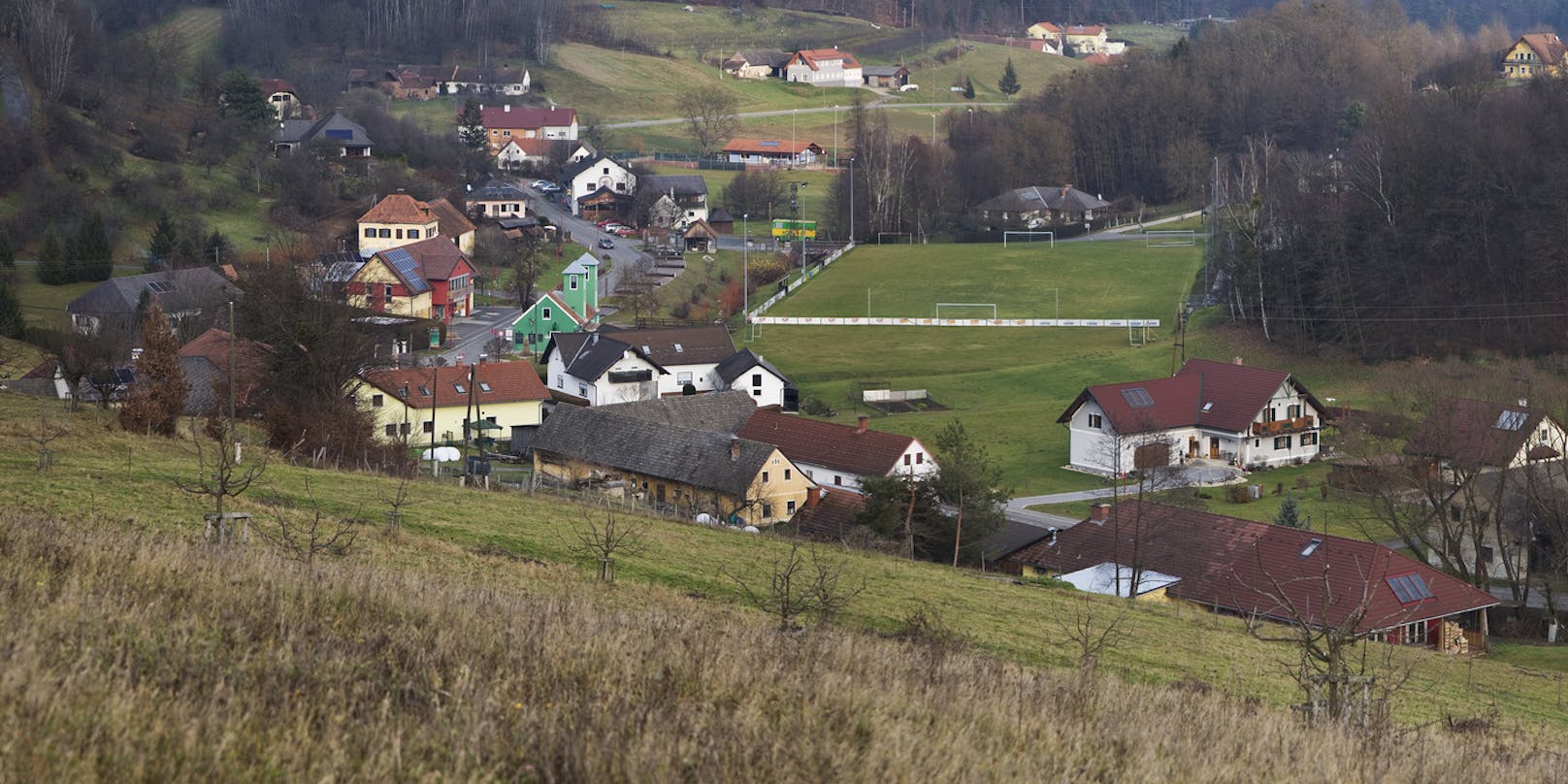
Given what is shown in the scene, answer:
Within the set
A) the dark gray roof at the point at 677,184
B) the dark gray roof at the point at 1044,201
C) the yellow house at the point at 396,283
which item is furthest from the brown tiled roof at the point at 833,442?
the dark gray roof at the point at 677,184

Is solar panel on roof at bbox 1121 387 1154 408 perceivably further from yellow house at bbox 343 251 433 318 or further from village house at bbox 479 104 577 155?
village house at bbox 479 104 577 155

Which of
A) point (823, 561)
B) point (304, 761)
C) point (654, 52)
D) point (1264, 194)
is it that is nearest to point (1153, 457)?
point (823, 561)

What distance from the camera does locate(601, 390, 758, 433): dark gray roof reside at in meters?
36.9

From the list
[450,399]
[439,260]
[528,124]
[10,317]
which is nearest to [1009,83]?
[528,124]

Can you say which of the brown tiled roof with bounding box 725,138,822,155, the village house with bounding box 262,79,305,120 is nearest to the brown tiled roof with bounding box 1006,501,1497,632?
the brown tiled roof with bounding box 725,138,822,155

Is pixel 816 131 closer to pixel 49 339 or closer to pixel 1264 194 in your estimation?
pixel 1264 194

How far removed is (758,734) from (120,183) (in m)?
59.9

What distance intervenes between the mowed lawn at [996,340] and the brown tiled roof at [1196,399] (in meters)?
1.81

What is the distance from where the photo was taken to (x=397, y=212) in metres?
64.1

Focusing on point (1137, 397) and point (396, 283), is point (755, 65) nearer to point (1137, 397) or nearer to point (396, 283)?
point (396, 283)

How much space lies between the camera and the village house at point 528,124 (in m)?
99.6

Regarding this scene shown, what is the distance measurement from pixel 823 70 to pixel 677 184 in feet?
152

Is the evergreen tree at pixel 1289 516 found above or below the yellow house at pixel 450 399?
below

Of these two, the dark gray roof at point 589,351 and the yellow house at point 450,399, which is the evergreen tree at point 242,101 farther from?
the yellow house at point 450,399
